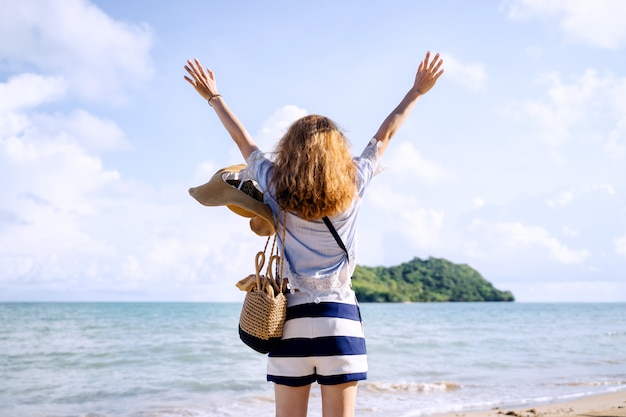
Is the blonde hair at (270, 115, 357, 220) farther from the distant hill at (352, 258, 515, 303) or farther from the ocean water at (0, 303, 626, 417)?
the distant hill at (352, 258, 515, 303)

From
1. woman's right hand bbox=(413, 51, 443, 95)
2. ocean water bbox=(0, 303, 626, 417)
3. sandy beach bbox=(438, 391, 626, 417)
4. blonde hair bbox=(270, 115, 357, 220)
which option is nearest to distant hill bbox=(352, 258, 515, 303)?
ocean water bbox=(0, 303, 626, 417)

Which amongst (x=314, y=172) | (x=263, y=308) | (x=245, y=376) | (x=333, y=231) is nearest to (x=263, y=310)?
(x=263, y=308)

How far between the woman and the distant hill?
222 ft

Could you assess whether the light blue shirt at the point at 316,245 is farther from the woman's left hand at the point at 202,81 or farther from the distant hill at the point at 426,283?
the distant hill at the point at 426,283

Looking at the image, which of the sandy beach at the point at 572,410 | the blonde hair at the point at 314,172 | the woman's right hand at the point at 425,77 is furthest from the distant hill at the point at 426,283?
the blonde hair at the point at 314,172

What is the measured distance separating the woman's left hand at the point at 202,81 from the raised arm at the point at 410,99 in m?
0.76

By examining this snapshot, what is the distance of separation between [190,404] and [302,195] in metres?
6.15

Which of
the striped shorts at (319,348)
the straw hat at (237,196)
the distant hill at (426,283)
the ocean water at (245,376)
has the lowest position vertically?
the ocean water at (245,376)

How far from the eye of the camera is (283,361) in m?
2.23

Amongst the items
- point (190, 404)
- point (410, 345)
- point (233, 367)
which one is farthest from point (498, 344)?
point (190, 404)

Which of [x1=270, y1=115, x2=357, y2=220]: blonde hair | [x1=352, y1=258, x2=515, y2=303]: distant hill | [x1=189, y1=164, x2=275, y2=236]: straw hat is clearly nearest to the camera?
[x1=270, y1=115, x2=357, y2=220]: blonde hair

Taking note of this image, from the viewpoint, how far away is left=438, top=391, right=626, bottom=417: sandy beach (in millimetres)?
6136

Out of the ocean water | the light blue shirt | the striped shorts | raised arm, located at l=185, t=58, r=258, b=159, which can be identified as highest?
raised arm, located at l=185, t=58, r=258, b=159

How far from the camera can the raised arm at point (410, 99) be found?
253 centimetres
